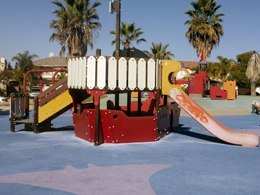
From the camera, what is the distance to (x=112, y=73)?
326 inches

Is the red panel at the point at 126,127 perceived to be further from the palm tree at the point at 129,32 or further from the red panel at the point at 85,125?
the palm tree at the point at 129,32

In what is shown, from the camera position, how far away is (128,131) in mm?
8703

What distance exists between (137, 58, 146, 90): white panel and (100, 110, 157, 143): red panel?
3.10ft

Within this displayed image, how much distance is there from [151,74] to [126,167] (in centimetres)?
342

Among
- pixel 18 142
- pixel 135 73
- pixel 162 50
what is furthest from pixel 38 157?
pixel 162 50

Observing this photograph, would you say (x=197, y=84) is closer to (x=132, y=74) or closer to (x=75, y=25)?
(x=75, y=25)

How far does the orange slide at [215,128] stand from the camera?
8.33 m

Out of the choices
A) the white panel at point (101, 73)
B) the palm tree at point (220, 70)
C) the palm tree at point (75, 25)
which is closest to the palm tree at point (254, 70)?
the palm tree at point (220, 70)

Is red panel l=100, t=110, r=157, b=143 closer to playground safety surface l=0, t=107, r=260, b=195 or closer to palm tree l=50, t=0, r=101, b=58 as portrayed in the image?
playground safety surface l=0, t=107, r=260, b=195

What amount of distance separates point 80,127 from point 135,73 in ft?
8.25

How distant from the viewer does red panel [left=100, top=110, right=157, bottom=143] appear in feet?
27.9

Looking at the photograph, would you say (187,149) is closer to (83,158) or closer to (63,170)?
(83,158)

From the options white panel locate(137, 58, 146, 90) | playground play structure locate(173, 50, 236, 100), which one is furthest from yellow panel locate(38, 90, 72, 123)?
playground play structure locate(173, 50, 236, 100)

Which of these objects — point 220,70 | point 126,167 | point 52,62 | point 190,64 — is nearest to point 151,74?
point 126,167
